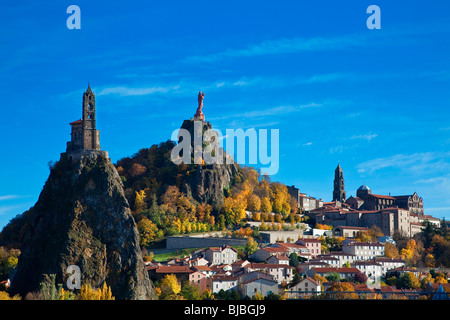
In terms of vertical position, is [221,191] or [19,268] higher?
[221,191]

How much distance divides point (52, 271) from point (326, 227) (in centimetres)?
3706

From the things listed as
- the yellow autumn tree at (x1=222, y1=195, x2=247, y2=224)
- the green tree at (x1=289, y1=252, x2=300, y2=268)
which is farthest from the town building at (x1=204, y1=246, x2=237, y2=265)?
the yellow autumn tree at (x1=222, y1=195, x2=247, y2=224)

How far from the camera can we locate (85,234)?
69125 mm

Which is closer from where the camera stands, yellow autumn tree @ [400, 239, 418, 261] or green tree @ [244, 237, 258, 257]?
green tree @ [244, 237, 258, 257]

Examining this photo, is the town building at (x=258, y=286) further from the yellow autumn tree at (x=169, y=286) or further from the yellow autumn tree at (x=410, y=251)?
the yellow autumn tree at (x=410, y=251)

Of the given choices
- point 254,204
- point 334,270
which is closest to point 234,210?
point 254,204

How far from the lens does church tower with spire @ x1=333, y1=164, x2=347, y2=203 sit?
112m

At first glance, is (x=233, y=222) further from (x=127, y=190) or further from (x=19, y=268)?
(x=19, y=268)

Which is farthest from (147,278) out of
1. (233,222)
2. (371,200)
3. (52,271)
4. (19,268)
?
(371,200)

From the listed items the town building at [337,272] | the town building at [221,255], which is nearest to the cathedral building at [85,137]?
the town building at [221,255]

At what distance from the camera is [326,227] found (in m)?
89.4

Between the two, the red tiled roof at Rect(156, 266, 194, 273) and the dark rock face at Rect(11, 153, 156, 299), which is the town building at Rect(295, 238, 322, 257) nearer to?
the red tiled roof at Rect(156, 266, 194, 273)

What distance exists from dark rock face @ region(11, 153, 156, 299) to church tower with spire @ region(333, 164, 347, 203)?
48180 mm
